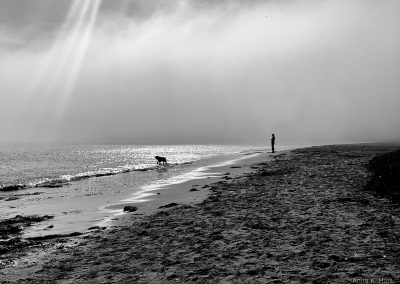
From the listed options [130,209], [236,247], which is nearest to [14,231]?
[130,209]

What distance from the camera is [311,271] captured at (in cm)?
683

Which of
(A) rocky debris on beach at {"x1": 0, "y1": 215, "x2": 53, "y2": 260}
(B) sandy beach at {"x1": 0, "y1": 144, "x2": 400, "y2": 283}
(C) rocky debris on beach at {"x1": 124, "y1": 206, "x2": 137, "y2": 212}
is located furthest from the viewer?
(C) rocky debris on beach at {"x1": 124, "y1": 206, "x2": 137, "y2": 212}

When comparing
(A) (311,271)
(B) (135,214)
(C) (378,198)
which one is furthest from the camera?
(B) (135,214)

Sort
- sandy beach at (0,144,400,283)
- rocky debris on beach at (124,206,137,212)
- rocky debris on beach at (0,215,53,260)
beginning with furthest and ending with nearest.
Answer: rocky debris on beach at (124,206,137,212), rocky debris on beach at (0,215,53,260), sandy beach at (0,144,400,283)

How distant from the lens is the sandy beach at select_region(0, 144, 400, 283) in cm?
705

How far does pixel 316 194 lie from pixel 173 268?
10.5 m

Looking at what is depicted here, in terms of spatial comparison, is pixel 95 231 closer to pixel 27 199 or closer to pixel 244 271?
pixel 244 271

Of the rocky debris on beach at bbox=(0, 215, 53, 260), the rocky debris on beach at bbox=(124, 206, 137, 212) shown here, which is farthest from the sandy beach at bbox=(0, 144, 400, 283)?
the rocky debris on beach at bbox=(124, 206, 137, 212)

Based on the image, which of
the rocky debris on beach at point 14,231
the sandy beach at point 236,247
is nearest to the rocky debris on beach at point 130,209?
the sandy beach at point 236,247

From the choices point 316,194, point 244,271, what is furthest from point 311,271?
point 316,194

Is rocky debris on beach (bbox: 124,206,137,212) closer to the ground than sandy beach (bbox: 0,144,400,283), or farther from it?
closer to the ground

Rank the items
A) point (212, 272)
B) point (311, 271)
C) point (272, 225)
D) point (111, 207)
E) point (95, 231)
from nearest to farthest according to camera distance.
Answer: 1. point (311, 271)
2. point (212, 272)
3. point (272, 225)
4. point (95, 231)
5. point (111, 207)

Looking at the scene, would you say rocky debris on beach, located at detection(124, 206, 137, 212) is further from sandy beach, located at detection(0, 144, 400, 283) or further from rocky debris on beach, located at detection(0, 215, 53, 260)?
rocky debris on beach, located at detection(0, 215, 53, 260)

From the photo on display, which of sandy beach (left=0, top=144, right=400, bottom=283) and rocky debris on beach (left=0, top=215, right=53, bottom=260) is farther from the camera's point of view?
rocky debris on beach (left=0, top=215, right=53, bottom=260)
